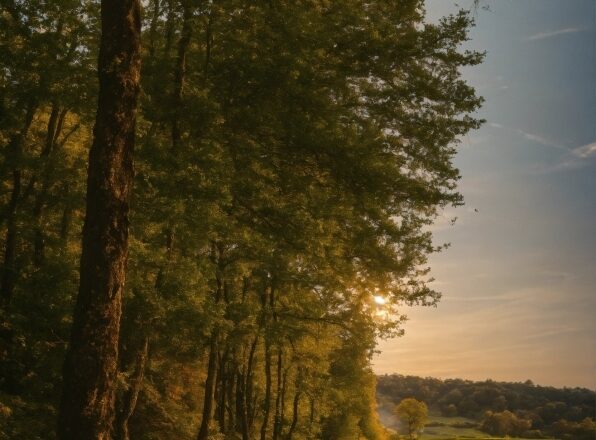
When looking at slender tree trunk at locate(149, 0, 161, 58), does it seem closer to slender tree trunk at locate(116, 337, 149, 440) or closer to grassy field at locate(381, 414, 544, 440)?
slender tree trunk at locate(116, 337, 149, 440)

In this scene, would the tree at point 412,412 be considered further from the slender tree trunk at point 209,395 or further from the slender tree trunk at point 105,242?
the slender tree trunk at point 105,242

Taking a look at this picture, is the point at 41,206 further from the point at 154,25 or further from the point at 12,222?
the point at 154,25

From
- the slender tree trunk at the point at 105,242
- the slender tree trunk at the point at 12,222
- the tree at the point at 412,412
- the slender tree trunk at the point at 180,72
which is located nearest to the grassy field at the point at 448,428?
the tree at the point at 412,412

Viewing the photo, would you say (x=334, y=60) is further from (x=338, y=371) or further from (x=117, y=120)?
(x=338, y=371)

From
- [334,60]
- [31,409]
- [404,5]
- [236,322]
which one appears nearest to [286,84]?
[334,60]

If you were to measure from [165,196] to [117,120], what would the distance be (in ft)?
14.0

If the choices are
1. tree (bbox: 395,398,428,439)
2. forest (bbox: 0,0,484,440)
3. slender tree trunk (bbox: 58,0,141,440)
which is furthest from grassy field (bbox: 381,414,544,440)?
slender tree trunk (bbox: 58,0,141,440)

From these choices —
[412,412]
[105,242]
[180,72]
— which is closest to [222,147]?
[180,72]

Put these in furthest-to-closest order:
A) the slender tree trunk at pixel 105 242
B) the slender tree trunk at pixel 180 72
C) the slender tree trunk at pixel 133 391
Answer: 1. the slender tree trunk at pixel 133 391
2. the slender tree trunk at pixel 180 72
3. the slender tree trunk at pixel 105 242

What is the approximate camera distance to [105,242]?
271 inches

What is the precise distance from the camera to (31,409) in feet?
50.5

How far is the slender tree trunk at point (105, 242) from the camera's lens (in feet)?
21.3

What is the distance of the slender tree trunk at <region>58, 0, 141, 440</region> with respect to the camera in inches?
255

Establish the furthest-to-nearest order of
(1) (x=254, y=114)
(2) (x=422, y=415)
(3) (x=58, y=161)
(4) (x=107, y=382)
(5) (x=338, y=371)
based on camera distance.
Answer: (2) (x=422, y=415) < (5) (x=338, y=371) < (3) (x=58, y=161) < (1) (x=254, y=114) < (4) (x=107, y=382)
